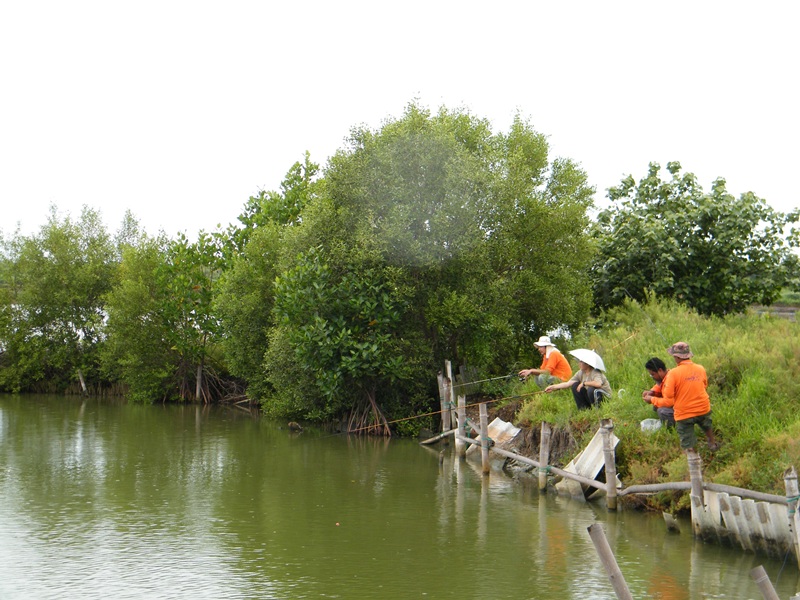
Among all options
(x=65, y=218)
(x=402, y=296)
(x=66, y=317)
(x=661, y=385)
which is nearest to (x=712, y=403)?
(x=661, y=385)

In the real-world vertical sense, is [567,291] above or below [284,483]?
above

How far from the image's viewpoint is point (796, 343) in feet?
50.7

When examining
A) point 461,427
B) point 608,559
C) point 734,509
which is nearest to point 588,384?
point 461,427

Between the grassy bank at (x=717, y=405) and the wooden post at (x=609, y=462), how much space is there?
1.36ft

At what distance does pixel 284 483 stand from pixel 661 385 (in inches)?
284

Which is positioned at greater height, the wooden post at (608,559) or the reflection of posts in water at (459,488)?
the wooden post at (608,559)

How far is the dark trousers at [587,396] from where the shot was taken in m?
A: 16.6

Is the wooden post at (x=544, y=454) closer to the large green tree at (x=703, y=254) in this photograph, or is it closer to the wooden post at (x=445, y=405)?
the wooden post at (x=445, y=405)

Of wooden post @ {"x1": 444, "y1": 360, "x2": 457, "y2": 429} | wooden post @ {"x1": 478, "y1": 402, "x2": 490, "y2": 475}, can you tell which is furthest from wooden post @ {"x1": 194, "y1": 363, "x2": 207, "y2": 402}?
wooden post @ {"x1": 478, "y1": 402, "x2": 490, "y2": 475}

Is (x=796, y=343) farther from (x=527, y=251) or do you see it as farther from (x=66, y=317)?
(x=66, y=317)

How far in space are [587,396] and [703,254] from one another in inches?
408

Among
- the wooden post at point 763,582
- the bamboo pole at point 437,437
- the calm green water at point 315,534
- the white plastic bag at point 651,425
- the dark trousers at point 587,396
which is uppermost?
the dark trousers at point 587,396

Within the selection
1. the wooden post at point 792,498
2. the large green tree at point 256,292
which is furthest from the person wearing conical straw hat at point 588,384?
the large green tree at point 256,292

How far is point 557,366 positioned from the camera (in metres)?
18.3
